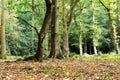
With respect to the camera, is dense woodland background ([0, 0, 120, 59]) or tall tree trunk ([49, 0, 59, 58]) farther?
dense woodland background ([0, 0, 120, 59])

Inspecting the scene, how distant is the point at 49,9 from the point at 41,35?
1477 mm

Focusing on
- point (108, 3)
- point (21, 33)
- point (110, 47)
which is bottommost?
point (110, 47)

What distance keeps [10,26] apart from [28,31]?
6551mm

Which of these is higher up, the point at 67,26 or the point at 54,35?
the point at 67,26

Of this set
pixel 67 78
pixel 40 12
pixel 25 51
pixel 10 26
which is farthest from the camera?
pixel 25 51

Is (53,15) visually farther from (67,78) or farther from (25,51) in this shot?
(25,51)

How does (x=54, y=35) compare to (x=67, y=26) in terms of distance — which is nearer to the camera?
(x=54, y=35)

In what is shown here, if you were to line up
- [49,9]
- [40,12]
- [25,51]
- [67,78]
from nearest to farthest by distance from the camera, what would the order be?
[67,78], [49,9], [40,12], [25,51]

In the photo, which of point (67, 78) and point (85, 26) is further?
point (85, 26)

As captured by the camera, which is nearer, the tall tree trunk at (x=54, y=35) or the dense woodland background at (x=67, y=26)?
the tall tree trunk at (x=54, y=35)

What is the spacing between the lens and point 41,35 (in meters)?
16.5

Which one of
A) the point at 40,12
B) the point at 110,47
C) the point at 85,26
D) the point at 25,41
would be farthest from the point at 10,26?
the point at 110,47

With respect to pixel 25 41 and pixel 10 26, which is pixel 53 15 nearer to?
pixel 10 26

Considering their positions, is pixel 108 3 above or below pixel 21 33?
above
